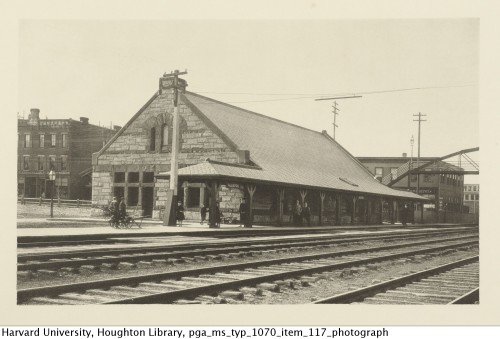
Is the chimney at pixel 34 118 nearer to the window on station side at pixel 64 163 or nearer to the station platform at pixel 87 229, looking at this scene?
the window on station side at pixel 64 163

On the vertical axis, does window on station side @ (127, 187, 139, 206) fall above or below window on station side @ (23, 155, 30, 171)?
below

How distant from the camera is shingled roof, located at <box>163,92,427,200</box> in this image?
2755 centimetres

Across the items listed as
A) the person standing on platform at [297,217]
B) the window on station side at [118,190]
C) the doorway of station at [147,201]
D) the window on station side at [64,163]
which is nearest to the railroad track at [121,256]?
the person standing on platform at [297,217]

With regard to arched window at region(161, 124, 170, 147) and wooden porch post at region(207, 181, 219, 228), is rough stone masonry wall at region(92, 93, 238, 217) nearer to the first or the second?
arched window at region(161, 124, 170, 147)

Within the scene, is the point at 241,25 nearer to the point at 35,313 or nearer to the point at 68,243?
the point at 35,313

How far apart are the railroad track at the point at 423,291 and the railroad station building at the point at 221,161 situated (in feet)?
52.5

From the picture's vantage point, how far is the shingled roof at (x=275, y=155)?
27.5 meters

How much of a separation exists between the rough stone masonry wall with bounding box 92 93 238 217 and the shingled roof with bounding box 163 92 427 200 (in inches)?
27.9

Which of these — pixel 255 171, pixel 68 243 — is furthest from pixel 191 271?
pixel 255 171

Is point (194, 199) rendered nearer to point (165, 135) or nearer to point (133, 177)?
point (165, 135)

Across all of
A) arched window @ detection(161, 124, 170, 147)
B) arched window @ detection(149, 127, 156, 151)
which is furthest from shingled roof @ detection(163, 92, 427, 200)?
arched window @ detection(149, 127, 156, 151)
